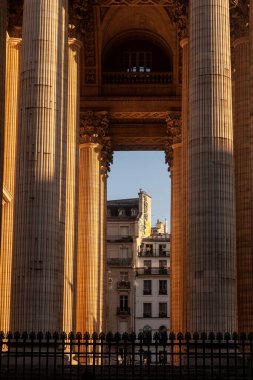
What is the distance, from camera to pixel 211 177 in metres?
33.5

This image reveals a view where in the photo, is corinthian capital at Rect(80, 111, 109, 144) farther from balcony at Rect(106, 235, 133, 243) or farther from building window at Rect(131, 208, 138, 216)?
building window at Rect(131, 208, 138, 216)

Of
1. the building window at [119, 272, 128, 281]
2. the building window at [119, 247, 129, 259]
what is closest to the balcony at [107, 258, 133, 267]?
the building window at [119, 247, 129, 259]

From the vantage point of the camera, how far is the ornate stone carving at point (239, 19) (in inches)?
1634

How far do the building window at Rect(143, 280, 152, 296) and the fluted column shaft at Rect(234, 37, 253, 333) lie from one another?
3085 inches

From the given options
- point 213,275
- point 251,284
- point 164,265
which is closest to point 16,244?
point 213,275

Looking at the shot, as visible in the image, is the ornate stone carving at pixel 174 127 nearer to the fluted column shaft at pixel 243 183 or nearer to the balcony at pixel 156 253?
the fluted column shaft at pixel 243 183

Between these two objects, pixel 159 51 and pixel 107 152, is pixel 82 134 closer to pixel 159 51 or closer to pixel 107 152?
pixel 107 152

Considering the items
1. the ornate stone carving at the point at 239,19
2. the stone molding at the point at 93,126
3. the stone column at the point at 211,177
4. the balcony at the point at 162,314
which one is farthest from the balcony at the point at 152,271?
the stone column at the point at 211,177

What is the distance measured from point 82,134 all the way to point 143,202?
240 feet

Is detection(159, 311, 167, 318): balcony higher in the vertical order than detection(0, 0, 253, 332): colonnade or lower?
lower

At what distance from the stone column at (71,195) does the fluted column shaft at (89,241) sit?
14.1 meters

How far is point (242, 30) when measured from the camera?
41.7 metres

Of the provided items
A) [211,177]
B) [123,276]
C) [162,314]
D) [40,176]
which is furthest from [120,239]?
[40,176]

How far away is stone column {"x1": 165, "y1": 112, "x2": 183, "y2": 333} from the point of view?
54.5 metres
